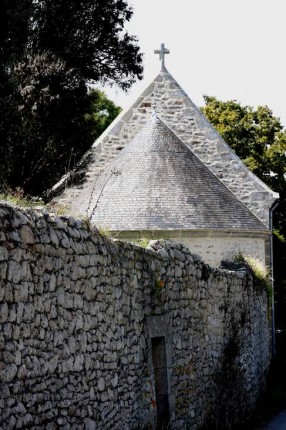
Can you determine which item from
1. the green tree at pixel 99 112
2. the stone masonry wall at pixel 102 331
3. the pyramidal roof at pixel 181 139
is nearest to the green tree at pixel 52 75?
the green tree at pixel 99 112

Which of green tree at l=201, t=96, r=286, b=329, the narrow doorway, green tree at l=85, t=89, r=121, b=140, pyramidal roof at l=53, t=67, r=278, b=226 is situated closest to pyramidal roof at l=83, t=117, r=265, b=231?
pyramidal roof at l=53, t=67, r=278, b=226

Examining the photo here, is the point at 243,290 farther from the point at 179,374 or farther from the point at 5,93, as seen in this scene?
the point at 5,93

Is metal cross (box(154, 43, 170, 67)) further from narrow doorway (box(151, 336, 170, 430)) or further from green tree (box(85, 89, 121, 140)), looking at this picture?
narrow doorway (box(151, 336, 170, 430))

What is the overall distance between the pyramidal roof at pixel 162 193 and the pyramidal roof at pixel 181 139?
0.68 meters

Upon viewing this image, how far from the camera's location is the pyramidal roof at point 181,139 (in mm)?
24453

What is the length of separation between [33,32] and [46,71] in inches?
105

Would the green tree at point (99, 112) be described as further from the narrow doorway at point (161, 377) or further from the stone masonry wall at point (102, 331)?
the narrow doorway at point (161, 377)

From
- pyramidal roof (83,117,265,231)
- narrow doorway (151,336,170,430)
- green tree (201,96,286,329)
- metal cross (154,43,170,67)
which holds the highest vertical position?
metal cross (154,43,170,67)

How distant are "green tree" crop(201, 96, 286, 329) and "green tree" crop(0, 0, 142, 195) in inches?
204

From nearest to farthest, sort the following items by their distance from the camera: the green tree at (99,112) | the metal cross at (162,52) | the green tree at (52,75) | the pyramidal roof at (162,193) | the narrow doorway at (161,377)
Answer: the narrow doorway at (161,377) < the pyramidal roof at (162,193) < the metal cross at (162,52) < the green tree at (52,75) < the green tree at (99,112)

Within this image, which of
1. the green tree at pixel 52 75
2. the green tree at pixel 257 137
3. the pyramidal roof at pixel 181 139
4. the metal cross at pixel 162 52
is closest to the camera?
the pyramidal roof at pixel 181 139

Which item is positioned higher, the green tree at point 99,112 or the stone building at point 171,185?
the green tree at point 99,112

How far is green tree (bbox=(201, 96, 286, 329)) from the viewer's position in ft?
119

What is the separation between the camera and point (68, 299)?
7.57 meters
